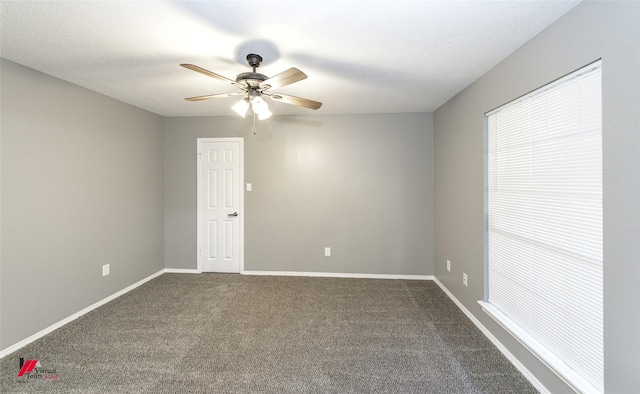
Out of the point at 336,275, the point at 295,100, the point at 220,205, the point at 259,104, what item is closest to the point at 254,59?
the point at 259,104

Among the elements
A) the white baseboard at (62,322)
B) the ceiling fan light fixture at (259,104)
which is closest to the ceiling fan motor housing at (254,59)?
the ceiling fan light fixture at (259,104)

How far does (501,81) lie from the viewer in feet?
6.74

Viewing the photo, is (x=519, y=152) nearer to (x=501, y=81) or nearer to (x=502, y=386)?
(x=501, y=81)

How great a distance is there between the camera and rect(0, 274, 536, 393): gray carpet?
1.73 meters

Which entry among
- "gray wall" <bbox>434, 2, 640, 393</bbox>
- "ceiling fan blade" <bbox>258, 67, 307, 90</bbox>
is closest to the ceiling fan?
"ceiling fan blade" <bbox>258, 67, 307, 90</bbox>

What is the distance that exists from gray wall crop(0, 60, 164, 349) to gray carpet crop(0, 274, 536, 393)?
31 centimetres

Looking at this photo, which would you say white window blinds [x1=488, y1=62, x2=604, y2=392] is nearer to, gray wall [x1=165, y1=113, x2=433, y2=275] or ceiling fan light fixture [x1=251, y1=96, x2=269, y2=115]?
gray wall [x1=165, y1=113, x2=433, y2=275]

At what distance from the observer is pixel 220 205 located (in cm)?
385

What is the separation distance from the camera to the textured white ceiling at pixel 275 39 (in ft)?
4.75

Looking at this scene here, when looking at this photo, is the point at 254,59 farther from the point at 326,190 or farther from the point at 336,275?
the point at 336,275

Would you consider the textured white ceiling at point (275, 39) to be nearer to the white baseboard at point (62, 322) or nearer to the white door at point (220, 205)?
the white door at point (220, 205)

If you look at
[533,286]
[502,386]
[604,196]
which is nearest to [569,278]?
[533,286]

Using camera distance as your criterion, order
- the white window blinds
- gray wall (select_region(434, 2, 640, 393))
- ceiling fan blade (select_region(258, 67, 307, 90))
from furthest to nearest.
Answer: ceiling fan blade (select_region(258, 67, 307, 90))
the white window blinds
gray wall (select_region(434, 2, 640, 393))

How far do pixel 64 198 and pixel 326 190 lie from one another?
114 inches
